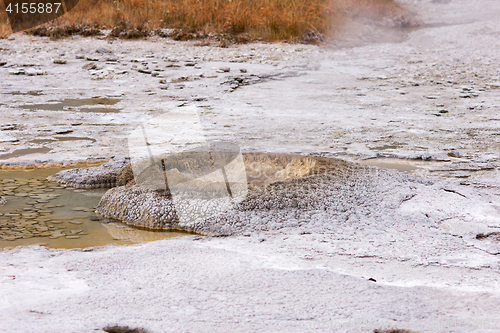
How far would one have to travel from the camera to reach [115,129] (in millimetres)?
4707

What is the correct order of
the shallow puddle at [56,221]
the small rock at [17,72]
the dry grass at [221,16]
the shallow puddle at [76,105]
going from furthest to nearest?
the dry grass at [221,16] → the small rock at [17,72] → the shallow puddle at [76,105] → the shallow puddle at [56,221]

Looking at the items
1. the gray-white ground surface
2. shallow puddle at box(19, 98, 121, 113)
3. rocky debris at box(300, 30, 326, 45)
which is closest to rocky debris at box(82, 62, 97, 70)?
the gray-white ground surface

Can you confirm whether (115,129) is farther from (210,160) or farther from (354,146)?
(354,146)

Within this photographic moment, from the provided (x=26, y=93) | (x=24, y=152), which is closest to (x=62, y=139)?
(x=24, y=152)

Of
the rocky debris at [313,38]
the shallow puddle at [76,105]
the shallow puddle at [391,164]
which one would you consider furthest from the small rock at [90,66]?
the shallow puddle at [391,164]

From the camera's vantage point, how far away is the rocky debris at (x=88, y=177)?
318 cm

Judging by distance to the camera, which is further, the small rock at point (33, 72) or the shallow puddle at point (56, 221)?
the small rock at point (33, 72)

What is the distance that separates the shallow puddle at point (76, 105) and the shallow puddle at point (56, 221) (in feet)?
7.72

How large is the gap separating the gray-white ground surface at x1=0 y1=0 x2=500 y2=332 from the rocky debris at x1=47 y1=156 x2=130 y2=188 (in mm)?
506

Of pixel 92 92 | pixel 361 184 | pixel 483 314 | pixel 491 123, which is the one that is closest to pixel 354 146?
pixel 361 184

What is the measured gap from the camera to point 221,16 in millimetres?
9984

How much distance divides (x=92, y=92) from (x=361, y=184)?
4.54 meters

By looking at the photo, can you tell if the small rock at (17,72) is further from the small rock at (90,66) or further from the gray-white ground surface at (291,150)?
the small rock at (90,66)

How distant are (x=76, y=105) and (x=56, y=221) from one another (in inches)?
133
